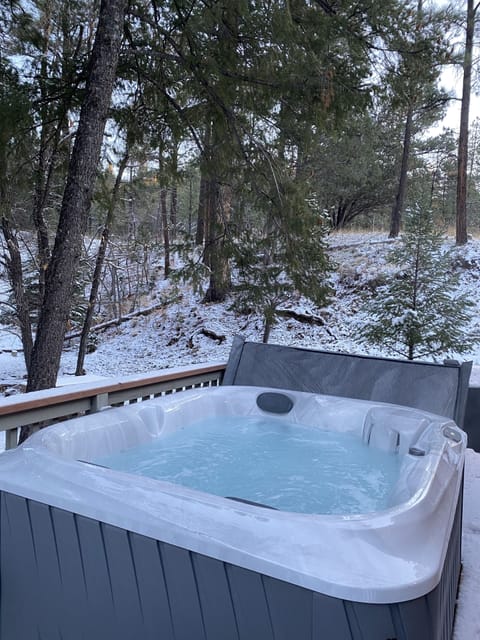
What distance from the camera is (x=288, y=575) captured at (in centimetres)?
95

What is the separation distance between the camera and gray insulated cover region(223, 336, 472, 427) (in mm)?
2775

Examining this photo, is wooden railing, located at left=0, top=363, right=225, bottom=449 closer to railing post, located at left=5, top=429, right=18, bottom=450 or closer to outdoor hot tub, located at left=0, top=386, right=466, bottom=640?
railing post, located at left=5, top=429, right=18, bottom=450

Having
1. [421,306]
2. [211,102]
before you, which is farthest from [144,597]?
[421,306]

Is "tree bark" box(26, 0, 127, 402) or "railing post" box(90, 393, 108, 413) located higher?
"tree bark" box(26, 0, 127, 402)

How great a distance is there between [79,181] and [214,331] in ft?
16.3

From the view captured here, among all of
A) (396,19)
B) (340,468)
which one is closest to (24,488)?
(340,468)

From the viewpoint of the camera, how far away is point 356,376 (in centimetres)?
308

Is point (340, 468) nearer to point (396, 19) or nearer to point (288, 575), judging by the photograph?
point (288, 575)

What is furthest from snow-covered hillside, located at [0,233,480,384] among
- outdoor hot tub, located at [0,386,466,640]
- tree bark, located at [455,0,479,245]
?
outdoor hot tub, located at [0,386,466,640]

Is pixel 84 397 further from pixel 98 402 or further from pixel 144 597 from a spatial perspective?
pixel 144 597

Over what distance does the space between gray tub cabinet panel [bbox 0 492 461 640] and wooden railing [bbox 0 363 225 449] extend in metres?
0.54

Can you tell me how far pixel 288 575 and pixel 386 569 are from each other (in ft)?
0.65

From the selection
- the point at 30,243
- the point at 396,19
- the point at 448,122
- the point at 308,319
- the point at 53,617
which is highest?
the point at 448,122

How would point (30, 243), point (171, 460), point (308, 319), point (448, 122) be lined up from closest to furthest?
point (171, 460) < point (30, 243) < point (308, 319) < point (448, 122)
